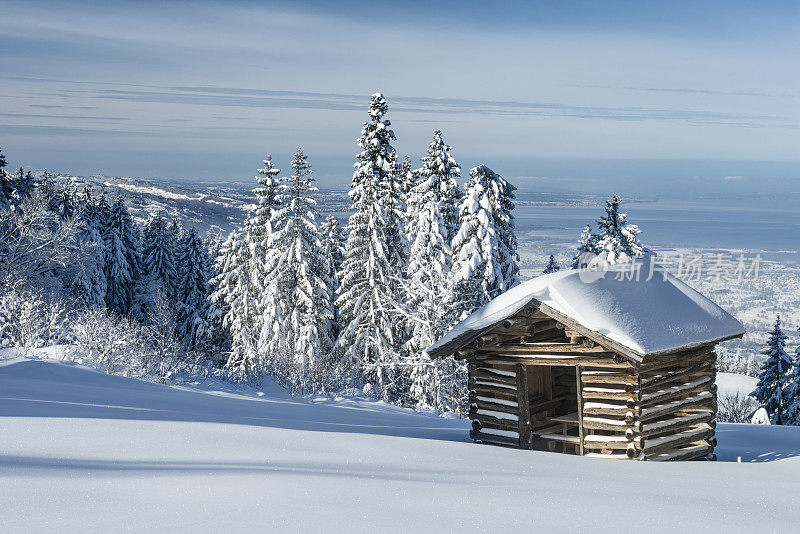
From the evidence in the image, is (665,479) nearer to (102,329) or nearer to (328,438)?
(328,438)

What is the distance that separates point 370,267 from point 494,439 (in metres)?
21.5

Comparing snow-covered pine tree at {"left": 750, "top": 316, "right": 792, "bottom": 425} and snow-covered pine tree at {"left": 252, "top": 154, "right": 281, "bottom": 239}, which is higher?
snow-covered pine tree at {"left": 252, "top": 154, "right": 281, "bottom": 239}

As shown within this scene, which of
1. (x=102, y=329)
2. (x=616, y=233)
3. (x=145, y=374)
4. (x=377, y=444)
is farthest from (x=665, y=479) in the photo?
(x=616, y=233)

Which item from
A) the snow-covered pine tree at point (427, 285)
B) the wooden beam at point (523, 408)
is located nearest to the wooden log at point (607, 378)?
the wooden beam at point (523, 408)

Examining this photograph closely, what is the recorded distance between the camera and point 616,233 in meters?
40.1

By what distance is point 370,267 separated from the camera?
3512 centimetres

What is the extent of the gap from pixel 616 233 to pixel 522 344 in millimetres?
29052

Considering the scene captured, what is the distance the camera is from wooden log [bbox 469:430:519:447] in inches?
553

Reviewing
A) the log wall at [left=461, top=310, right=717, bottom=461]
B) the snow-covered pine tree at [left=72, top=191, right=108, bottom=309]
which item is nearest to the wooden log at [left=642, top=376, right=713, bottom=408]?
the log wall at [left=461, top=310, right=717, bottom=461]

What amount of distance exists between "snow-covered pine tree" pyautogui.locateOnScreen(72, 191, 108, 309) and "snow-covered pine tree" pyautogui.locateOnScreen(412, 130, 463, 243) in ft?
81.2

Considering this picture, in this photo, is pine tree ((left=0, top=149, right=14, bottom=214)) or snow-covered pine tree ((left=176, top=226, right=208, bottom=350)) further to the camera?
snow-covered pine tree ((left=176, top=226, right=208, bottom=350))

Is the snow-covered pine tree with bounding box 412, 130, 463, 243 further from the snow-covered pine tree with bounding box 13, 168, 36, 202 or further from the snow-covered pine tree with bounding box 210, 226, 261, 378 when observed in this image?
the snow-covered pine tree with bounding box 13, 168, 36, 202

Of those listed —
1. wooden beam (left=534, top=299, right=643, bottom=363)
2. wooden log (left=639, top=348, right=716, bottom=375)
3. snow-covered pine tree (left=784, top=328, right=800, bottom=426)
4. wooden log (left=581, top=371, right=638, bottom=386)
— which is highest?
wooden beam (left=534, top=299, right=643, bottom=363)

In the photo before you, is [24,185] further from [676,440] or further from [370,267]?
[676,440]
